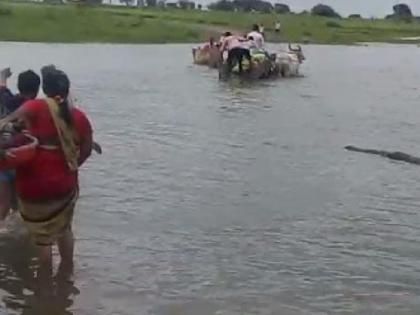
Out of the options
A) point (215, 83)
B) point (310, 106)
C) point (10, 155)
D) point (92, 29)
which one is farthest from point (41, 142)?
point (92, 29)

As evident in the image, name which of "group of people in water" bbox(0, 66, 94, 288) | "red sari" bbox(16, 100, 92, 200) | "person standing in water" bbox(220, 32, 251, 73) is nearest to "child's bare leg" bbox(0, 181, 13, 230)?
"group of people in water" bbox(0, 66, 94, 288)

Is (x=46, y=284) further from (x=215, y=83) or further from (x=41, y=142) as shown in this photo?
(x=215, y=83)

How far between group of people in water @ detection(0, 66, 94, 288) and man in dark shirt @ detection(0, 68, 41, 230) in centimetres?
107

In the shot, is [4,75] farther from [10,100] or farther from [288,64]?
[288,64]

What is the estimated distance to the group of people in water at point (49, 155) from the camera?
7.59 m

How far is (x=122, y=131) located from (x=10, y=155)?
10.2 m

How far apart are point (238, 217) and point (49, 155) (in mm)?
3742

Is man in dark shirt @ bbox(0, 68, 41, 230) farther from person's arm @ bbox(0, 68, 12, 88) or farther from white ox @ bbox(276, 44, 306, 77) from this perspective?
white ox @ bbox(276, 44, 306, 77)

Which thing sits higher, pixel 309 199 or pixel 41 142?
pixel 41 142

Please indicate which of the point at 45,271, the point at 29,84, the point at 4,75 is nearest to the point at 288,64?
the point at 4,75

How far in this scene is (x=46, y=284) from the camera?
827cm

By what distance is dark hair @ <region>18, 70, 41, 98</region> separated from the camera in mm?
8898

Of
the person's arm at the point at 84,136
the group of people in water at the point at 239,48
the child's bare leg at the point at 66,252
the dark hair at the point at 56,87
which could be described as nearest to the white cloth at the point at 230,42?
the group of people in water at the point at 239,48

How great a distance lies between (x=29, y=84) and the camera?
8898 mm
